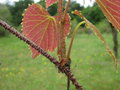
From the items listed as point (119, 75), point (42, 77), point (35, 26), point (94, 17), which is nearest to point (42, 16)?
point (35, 26)

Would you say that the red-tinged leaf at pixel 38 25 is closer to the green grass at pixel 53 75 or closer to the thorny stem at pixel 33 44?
the thorny stem at pixel 33 44

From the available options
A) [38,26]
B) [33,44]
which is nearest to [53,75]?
[38,26]

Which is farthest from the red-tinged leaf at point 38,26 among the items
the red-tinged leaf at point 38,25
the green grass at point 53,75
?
the green grass at point 53,75

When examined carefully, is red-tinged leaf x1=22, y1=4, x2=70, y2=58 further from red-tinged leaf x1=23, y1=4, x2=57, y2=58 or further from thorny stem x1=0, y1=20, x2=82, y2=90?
thorny stem x1=0, y1=20, x2=82, y2=90

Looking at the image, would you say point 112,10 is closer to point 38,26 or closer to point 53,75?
point 38,26

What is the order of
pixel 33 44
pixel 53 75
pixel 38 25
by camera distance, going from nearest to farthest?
pixel 33 44
pixel 38 25
pixel 53 75

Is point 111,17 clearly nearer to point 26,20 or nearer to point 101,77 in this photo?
point 26,20
